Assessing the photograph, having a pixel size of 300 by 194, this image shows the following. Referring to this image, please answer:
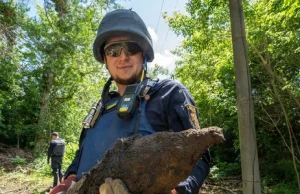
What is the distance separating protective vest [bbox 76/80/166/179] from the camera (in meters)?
1.53

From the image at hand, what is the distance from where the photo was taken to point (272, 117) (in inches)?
353

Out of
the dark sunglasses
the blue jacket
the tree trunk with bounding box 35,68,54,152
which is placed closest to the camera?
the blue jacket

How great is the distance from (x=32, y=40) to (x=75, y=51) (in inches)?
83.3

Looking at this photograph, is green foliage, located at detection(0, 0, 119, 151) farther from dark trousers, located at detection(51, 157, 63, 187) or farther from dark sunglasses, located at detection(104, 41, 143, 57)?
dark sunglasses, located at detection(104, 41, 143, 57)

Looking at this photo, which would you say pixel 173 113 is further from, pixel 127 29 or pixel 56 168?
pixel 56 168

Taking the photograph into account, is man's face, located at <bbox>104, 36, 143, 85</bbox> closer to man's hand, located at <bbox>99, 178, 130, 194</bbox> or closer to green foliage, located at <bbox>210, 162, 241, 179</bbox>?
man's hand, located at <bbox>99, 178, 130, 194</bbox>

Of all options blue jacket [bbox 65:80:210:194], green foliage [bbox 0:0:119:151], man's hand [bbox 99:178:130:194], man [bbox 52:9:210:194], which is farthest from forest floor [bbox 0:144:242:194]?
man's hand [bbox 99:178:130:194]

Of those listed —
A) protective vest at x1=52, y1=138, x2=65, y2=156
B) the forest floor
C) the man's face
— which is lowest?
the forest floor

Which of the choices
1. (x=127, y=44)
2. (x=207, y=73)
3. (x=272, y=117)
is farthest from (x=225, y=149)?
(x=127, y=44)

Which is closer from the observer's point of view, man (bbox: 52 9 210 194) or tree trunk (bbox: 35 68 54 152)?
man (bbox: 52 9 210 194)

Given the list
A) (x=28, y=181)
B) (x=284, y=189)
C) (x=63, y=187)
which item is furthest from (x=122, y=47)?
(x=28, y=181)

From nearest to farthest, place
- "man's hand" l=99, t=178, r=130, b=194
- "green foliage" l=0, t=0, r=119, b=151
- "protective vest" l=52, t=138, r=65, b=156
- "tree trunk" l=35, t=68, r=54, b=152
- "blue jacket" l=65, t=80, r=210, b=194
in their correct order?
"man's hand" l=99, t=178, r=130, b=194 < "blue jacket" l=65, t=80, r=210, b=194 < "protective vest" l=52, t=138, r=65, b=156 < "green foliage" l=0, t=0, r=119, b=151 < "tree trunk" l=35, t=68, r=54, b=152

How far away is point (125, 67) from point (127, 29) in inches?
8.7

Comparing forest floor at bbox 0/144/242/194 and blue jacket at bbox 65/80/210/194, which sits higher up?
blue jacket at bbox 65/80/210/194
